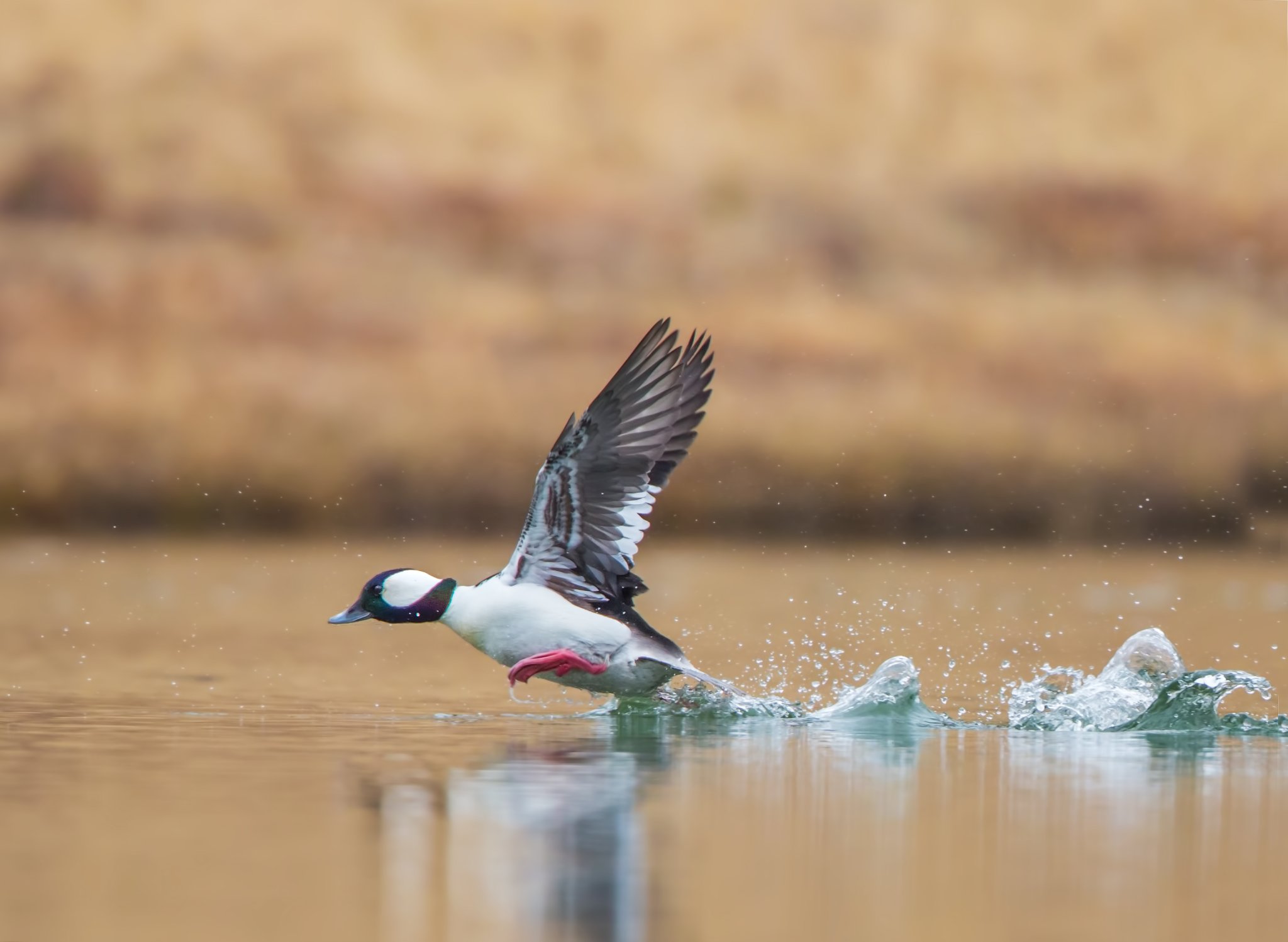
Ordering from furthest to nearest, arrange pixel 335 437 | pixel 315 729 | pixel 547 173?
pixel 547 173
pixel 335 437
pixel 315 729

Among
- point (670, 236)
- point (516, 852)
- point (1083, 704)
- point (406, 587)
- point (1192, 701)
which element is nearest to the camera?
point (516, 852)

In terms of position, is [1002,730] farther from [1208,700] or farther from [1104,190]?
[1104,190]

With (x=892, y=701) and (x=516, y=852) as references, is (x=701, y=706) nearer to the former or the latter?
(x=892, y=701)

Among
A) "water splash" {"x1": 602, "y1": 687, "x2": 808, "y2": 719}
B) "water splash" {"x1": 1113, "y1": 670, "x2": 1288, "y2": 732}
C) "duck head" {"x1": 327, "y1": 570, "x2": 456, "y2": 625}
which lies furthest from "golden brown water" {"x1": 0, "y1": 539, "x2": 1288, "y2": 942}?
"duck head" {"x1": 327, "y1": 570, "x2": 456, "y2": 625}

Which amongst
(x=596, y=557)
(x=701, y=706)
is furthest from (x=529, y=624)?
(x=701, y=706)

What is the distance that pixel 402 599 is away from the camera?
11.4m

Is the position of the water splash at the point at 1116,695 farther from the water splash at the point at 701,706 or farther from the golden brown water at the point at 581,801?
the water splash at the point at 701,706

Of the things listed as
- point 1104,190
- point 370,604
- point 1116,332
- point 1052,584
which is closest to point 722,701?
point 370,604

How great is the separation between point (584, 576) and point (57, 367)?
69.7 ft

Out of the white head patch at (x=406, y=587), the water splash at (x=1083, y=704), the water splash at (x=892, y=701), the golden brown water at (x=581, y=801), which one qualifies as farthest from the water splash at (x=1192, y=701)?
the white head patch at (x=406, y=587)

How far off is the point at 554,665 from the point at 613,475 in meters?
1.03

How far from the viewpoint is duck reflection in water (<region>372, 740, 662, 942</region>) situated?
5.89 meters

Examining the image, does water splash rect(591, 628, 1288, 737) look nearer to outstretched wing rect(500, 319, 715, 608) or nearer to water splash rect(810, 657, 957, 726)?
water splash rect(810, 657, 957, 726)

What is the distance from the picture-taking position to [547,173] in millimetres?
36656
